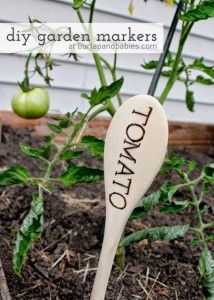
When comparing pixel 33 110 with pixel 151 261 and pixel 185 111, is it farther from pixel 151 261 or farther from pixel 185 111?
pixel 185 111

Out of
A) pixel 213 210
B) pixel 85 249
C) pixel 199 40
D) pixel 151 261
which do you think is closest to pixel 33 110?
pixel 85 249

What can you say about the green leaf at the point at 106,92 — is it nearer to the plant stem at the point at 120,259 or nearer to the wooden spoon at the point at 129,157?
the wooden spoon at the point at 129,157

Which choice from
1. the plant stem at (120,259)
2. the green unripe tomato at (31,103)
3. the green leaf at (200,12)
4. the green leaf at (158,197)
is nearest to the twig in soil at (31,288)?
the plant stem at (120,259)

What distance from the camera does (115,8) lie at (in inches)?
93.3

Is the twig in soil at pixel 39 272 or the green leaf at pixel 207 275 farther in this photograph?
the twig in soil at pixel 39 272

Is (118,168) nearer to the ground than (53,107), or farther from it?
farther from it

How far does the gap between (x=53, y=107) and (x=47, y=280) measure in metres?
1.42

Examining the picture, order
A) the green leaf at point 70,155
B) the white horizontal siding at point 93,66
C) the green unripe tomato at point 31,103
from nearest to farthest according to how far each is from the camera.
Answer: the green leaf at point 70,155
the green unripe tomato at point 31,103
the white horizontal siding at point 93,66

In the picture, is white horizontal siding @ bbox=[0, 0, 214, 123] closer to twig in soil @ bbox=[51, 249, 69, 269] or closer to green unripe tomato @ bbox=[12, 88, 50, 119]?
green unripe tomato @ bbox=[12, 88, 50, 119]

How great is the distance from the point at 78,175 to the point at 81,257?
1.14 feet

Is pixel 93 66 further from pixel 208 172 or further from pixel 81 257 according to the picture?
pixel 208 172

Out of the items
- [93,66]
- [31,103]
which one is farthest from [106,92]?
[93,66]

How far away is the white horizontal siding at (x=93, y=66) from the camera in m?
2.17

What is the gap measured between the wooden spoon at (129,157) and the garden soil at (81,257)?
10.0 inches
